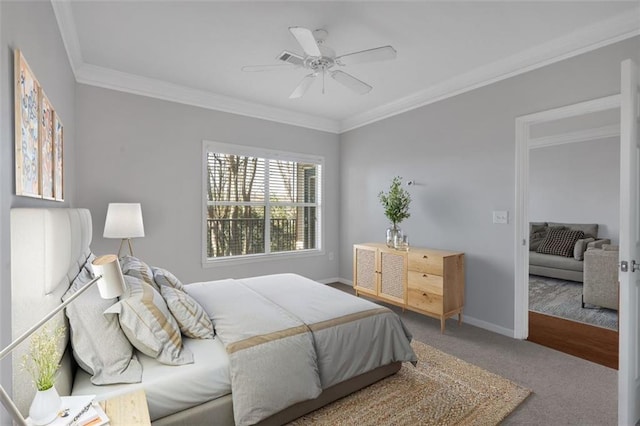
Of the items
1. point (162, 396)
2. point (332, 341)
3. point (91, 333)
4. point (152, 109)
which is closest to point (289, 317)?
point (332, 341)

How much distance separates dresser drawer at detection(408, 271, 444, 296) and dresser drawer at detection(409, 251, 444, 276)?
4 centimetres

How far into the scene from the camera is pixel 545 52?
274 cm

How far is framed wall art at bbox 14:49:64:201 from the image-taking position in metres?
1.28

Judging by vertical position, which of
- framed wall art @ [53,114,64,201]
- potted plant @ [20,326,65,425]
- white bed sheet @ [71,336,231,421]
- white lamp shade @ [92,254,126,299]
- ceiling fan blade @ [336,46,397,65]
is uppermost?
ceiling fan blade @ [336,46,397,65]

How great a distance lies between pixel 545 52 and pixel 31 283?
3.78 meters

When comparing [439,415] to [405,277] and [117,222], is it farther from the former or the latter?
[117,222]

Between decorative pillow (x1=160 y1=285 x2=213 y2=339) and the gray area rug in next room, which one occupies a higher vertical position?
decorative pillow (x1=160 y1=285 x2=213 y2=339)

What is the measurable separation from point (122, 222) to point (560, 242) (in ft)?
21.4

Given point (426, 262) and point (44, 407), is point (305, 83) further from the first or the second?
point (44, 407)

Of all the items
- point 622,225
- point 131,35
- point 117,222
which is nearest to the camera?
point 622,225

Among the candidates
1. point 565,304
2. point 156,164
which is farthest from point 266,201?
point 565,304

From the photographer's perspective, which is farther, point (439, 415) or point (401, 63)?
point (401, 63)

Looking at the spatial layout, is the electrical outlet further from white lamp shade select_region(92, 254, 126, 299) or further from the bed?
white lamp shade select_region(92, 254, 126, 299)

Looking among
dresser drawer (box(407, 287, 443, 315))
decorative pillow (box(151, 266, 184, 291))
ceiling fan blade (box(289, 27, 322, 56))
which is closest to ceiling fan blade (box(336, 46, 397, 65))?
ceiling fan blade (box(289, 27, 322, 56))
